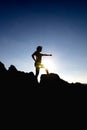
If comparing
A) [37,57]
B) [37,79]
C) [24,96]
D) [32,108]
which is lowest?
[32,108]

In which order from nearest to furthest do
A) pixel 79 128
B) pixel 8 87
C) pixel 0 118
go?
pixel 0 118, pixel 79 128, pixel 8 87

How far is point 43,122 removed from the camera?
66.7ft

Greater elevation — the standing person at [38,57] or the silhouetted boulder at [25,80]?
the standing person at [38,57]

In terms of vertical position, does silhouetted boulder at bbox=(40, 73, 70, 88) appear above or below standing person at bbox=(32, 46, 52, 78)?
below

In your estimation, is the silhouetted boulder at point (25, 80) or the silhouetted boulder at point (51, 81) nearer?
the silhouetted boulder at point (25, 80)

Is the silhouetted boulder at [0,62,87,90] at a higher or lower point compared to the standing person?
lower

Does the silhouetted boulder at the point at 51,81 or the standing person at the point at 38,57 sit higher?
the standing person at the point at 38,57

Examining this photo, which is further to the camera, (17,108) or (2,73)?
(2,73)

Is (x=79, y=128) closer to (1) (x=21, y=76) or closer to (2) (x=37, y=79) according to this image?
(2) (x=37, y=79)

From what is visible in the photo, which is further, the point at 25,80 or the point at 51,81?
the point at 51,81

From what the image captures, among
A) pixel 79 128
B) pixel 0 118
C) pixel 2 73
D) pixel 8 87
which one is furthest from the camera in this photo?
pixel 2 73

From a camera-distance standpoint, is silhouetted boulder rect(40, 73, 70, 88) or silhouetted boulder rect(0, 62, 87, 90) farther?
silhouetted boulder rect(40, 73, 70, 88)

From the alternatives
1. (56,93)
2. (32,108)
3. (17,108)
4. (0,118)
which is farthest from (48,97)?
(0,118)

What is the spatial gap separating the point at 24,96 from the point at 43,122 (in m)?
3.82
